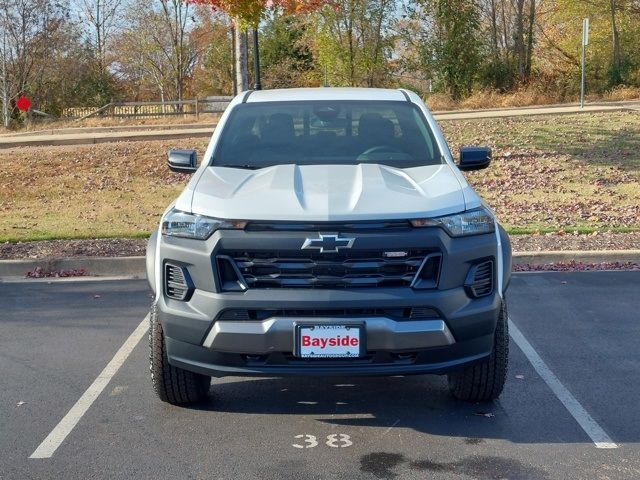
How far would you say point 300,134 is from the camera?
615 centimetres

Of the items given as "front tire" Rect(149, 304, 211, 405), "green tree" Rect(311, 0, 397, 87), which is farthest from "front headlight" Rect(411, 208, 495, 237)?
"green tree" Rect(311, 0, 397, 87)

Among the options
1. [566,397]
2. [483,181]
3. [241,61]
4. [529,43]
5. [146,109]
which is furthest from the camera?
[529,43]

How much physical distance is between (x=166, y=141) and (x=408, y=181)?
549 inches

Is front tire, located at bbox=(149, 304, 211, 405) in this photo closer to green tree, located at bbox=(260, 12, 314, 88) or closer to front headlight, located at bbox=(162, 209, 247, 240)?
front headlight, located at bbox=(162, 209, 247, 240)

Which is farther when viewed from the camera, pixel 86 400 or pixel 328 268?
pixel 86 400

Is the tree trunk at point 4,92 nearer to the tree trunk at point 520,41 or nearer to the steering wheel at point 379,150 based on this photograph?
the tree trunk at point 520,41

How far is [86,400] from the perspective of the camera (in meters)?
5.64

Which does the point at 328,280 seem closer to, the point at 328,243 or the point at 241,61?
the point at 328,243

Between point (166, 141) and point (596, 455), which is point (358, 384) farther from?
point (166, 141)

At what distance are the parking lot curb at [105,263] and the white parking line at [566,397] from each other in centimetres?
269

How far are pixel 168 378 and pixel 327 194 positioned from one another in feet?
4.61

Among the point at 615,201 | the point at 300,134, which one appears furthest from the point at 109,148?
the point at 300,134

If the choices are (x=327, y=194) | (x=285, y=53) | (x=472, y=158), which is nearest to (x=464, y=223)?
(x=327, y=194)

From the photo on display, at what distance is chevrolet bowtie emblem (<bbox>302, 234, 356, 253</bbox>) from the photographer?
4594 mm
